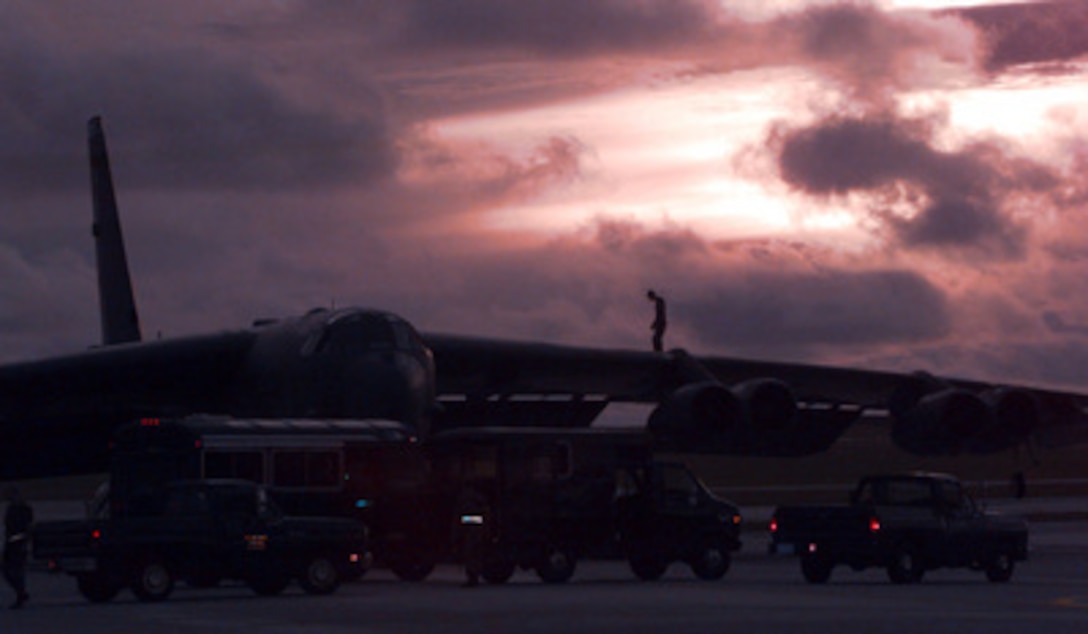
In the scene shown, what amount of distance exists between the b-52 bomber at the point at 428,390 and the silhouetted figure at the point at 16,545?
925 cm

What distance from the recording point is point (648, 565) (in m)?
32.3

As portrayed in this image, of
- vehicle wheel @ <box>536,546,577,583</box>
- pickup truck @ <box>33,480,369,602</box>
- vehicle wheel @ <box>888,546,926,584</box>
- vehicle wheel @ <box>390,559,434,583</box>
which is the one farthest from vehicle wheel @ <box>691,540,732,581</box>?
pickup truck @ <box>33,480,369,602</box>

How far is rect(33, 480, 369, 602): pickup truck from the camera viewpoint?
1067 inches

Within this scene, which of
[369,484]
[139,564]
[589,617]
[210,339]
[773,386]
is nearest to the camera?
[589,617]

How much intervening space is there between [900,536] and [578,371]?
17.8m

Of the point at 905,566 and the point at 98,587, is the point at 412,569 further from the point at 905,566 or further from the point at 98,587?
the point at 905,566

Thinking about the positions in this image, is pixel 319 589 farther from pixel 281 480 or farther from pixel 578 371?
pixel 578 371

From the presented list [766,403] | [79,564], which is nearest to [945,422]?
[766,403]

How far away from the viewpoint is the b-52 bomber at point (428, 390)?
37438mm

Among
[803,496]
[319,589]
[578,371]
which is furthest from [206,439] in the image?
[803,496]

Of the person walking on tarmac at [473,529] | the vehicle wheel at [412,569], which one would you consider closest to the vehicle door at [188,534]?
the person walking on tarmac at [473,529]

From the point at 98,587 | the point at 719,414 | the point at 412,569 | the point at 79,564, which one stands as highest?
the point at 719,414

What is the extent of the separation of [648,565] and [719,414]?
35.2 feet

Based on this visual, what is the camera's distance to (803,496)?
281 feet
